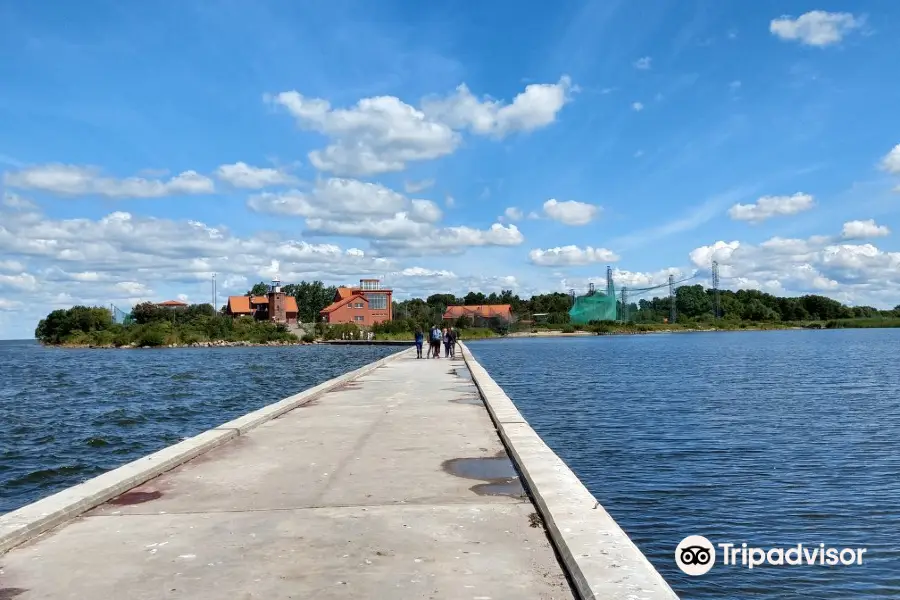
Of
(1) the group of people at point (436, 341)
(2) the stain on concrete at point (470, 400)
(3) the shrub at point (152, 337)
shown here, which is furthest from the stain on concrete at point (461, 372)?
(3) the shrub at point (152, 337)

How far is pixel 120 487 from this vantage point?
8.38 metres

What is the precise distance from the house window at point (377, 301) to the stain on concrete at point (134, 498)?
411 ft

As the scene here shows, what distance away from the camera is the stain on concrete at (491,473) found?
8.12 meters

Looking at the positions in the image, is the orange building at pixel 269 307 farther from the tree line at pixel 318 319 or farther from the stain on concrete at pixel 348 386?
the stain on concrete at pixel 348 386

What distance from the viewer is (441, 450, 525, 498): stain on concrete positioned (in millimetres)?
8125

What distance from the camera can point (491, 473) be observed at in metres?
9.09

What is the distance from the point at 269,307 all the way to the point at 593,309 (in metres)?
69.9

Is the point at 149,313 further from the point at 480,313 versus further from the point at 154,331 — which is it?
the point at 480,313

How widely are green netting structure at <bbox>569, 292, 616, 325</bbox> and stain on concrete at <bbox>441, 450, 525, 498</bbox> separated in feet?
501

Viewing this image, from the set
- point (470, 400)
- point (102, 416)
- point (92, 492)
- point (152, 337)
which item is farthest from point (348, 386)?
point (152, 337)

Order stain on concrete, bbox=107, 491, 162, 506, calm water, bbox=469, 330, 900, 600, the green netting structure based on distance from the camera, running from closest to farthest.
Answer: stain on concrete, bbox=107, 491, 162, 506 → calm water, bbox=469, 330, 900, 600 → the green netting structure

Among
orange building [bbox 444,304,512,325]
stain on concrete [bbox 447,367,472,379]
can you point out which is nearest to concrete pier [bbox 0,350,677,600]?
stain on concrete [bbox 447,367,472,379]

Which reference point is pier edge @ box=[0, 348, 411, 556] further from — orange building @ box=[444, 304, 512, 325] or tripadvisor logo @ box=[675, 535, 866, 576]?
orange building @ box=[444, 304, 512, 325]

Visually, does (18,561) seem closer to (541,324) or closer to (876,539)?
(876,539)
